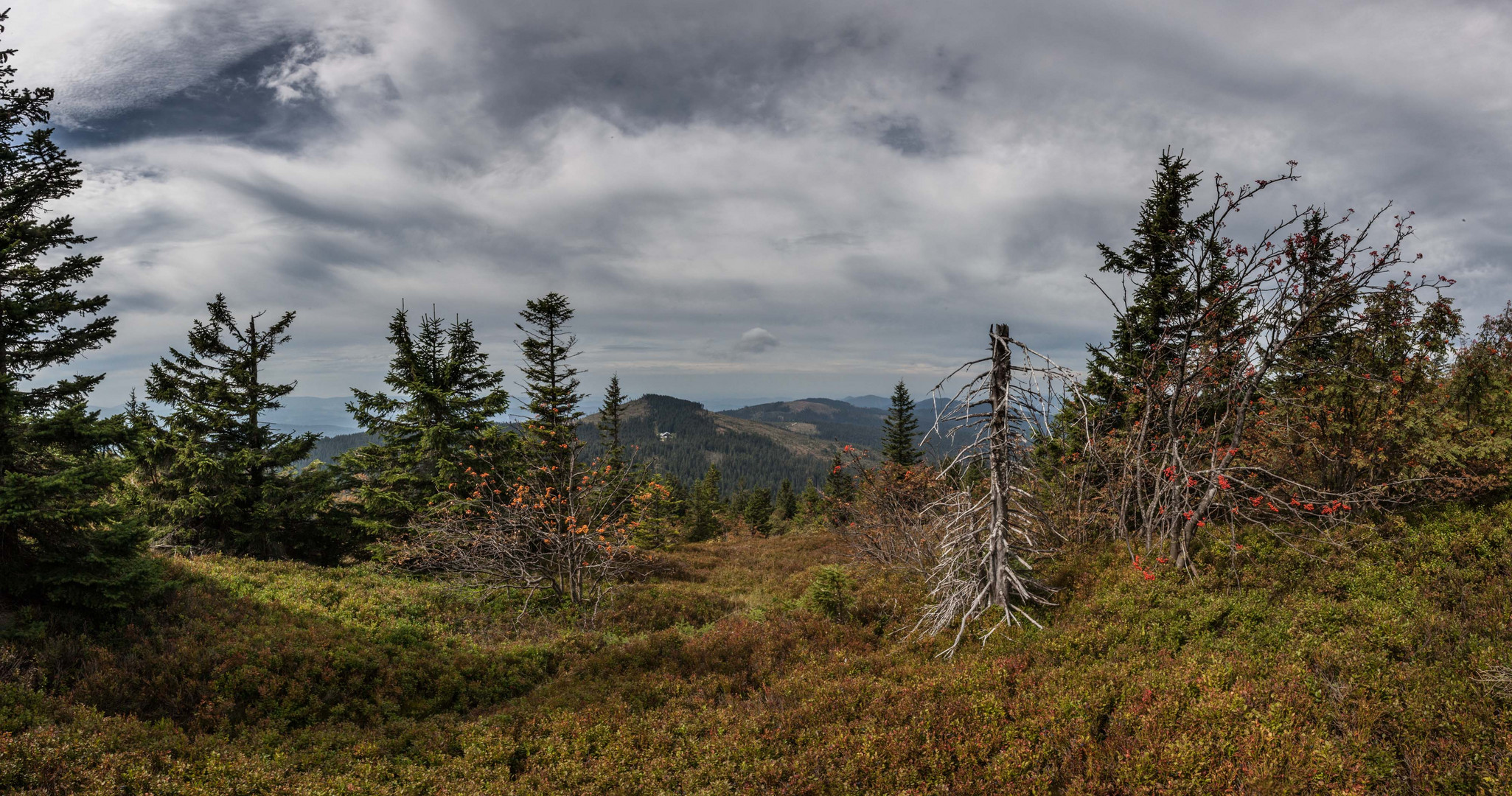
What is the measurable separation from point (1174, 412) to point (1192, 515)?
2.41 meters

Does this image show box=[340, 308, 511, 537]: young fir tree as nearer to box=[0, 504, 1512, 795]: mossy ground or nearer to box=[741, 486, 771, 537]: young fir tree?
box=[0, 504, 1512, 795]: mossy ground

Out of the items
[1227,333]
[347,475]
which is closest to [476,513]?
[347,475]

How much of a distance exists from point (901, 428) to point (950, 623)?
39480mm

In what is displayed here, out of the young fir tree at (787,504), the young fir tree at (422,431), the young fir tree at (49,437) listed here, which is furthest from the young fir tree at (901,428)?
the young fir tree at (49,437)

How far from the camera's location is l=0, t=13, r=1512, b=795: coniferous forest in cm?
612

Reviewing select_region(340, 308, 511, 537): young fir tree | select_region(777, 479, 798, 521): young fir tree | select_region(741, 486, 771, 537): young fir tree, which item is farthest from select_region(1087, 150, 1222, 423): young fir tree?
select_region(777, 479, 798, 521): young fir tree

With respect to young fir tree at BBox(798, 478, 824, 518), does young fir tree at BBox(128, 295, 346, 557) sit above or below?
above

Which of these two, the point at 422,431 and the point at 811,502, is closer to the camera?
the point at 422,431

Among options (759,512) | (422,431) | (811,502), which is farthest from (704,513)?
(422,431)

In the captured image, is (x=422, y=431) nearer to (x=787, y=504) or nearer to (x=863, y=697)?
(x=863, y=697)

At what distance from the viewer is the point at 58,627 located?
892 cm

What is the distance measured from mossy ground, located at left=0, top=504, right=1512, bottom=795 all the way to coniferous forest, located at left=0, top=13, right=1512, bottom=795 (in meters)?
0.05

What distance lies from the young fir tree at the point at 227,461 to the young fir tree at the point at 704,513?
30.2 metres

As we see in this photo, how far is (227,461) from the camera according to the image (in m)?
17.9
